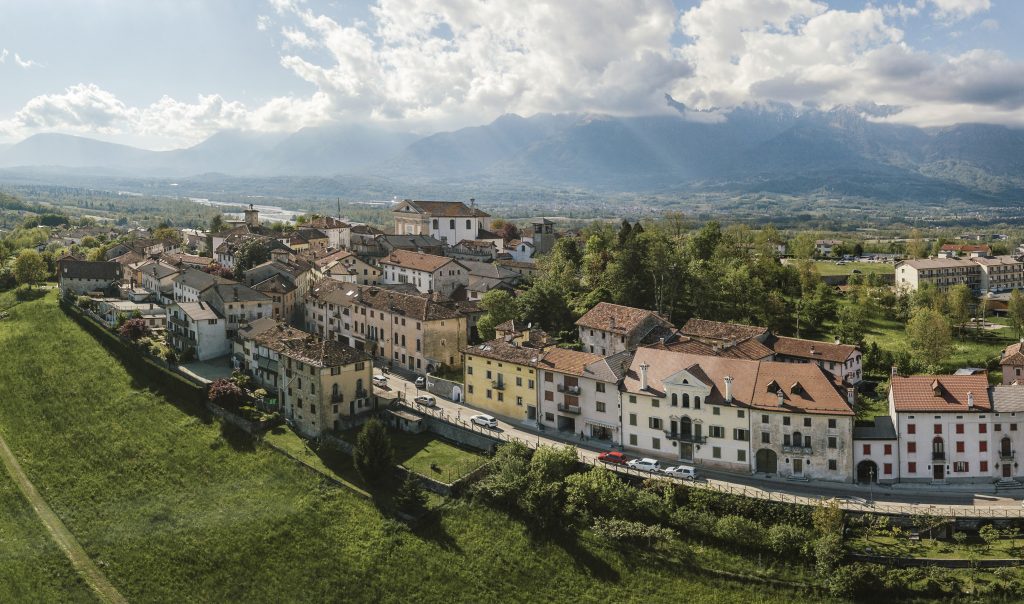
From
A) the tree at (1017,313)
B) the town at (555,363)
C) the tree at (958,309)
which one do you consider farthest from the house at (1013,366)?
the tree at (1017,313)

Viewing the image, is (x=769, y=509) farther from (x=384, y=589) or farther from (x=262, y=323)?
(x=262, y=323)

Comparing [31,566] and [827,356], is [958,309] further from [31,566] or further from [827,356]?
[31,566]

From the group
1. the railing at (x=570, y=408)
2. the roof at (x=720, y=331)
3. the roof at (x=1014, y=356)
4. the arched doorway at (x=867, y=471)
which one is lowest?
the arched doorway at (x=867, y=471)

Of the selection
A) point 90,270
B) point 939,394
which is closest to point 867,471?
point 939,394

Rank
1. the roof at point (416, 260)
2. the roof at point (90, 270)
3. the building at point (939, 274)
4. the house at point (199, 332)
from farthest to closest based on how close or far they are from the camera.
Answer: the building at point (939, 274), the roof at point (90, 270), the roof at point (416, 260), the house at point (199, 332)

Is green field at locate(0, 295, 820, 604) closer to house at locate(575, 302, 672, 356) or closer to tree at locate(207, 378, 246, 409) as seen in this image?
tree at locate(207, 378, 246, 409)

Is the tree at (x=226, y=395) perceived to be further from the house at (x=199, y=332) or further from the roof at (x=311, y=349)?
the house at (x=199, y=332)
